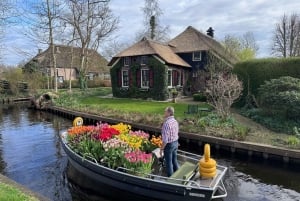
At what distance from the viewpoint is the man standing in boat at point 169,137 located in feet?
25.2

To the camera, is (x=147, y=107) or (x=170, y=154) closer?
(x=170, y=154)

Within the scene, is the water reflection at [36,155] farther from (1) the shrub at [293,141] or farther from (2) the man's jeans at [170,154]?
(1) the shrub at [293,141]

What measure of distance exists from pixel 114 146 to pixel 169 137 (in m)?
1.75

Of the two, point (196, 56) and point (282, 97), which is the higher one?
point (196, 56)

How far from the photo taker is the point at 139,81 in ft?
89.9

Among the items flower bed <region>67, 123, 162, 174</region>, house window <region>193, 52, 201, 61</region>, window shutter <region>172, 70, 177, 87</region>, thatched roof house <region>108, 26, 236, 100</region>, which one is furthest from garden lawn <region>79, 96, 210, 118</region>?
house window <region>193, 52, 201, 61</region>

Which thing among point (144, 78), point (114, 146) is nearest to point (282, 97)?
point (114, 146)

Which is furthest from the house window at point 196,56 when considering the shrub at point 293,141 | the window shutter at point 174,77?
the shrub at point 293,141

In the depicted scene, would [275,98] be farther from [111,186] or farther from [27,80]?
[27,80]

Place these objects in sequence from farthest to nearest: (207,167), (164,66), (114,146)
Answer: (164,66) < (114,146) < (207,167)

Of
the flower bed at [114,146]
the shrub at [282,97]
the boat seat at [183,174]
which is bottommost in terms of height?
the boat seat at [183,174]

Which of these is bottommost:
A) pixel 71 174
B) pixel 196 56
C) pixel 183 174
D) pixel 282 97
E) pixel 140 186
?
pixel 71 174

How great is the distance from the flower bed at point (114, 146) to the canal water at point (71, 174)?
112cm

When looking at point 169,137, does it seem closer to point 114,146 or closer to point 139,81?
point 114,146
